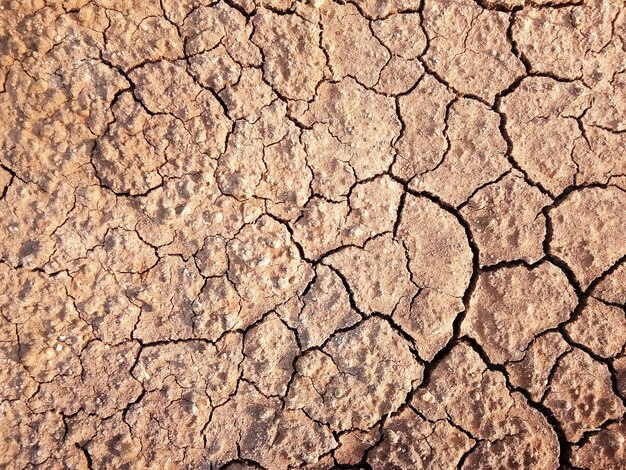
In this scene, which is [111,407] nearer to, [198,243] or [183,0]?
[198,243]

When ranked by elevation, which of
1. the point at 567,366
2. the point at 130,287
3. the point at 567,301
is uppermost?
the point at 130,287

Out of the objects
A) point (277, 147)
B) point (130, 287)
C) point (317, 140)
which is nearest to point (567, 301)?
point (317, 140)

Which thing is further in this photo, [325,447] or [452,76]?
[452,76]

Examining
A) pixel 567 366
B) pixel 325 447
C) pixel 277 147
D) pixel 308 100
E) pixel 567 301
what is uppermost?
pixel 308 100

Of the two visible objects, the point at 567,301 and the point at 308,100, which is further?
the point at 308,100

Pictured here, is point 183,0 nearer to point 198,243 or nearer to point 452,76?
point 198,243

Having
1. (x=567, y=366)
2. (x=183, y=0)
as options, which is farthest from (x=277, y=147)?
(x=567, y=366)

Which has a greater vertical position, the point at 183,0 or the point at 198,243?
the point at 183,0
